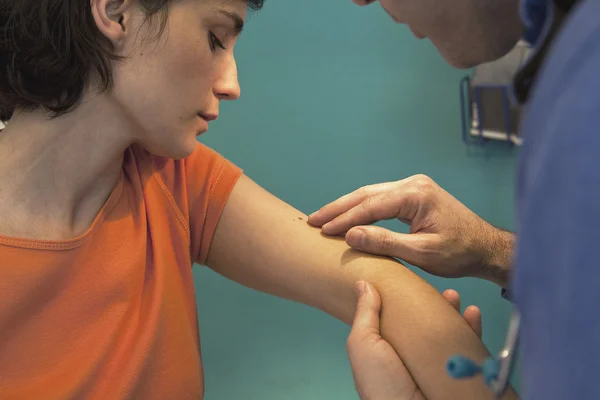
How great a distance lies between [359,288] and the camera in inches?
36.7

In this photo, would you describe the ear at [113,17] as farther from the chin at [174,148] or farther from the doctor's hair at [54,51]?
the chin at [174,148]

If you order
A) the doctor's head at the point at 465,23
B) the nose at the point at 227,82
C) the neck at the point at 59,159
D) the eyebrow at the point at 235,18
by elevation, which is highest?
the doctor's head at the point at 465,23

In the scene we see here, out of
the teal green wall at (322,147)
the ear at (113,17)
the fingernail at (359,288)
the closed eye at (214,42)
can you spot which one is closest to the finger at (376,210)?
the fingernail at (359,288)

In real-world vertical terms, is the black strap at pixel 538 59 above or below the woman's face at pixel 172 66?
above

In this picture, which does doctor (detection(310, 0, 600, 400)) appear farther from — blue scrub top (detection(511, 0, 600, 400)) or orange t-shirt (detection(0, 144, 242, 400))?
orange t-shirt (detection(0, 144, 242, 400))

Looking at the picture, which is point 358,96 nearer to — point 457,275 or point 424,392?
point 457,275

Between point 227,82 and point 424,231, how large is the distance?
1.27ft

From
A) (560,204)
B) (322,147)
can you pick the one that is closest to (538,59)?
(560,204)

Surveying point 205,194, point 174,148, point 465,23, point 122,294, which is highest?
point 465,23

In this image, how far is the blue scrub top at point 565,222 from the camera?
33 centimetres

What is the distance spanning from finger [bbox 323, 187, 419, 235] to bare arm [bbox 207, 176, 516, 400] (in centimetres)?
3

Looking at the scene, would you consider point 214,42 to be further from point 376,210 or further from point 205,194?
point 376,210

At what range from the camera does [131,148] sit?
1.04 meters

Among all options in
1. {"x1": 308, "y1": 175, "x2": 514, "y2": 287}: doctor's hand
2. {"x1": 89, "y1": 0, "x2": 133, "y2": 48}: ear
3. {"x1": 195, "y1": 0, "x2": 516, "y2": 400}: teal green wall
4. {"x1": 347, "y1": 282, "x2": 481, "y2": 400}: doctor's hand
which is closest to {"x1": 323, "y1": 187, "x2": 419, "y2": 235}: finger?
{"x1": 308, "y1": 175, "x2": 514, "y2": 287}: doctor's hand
